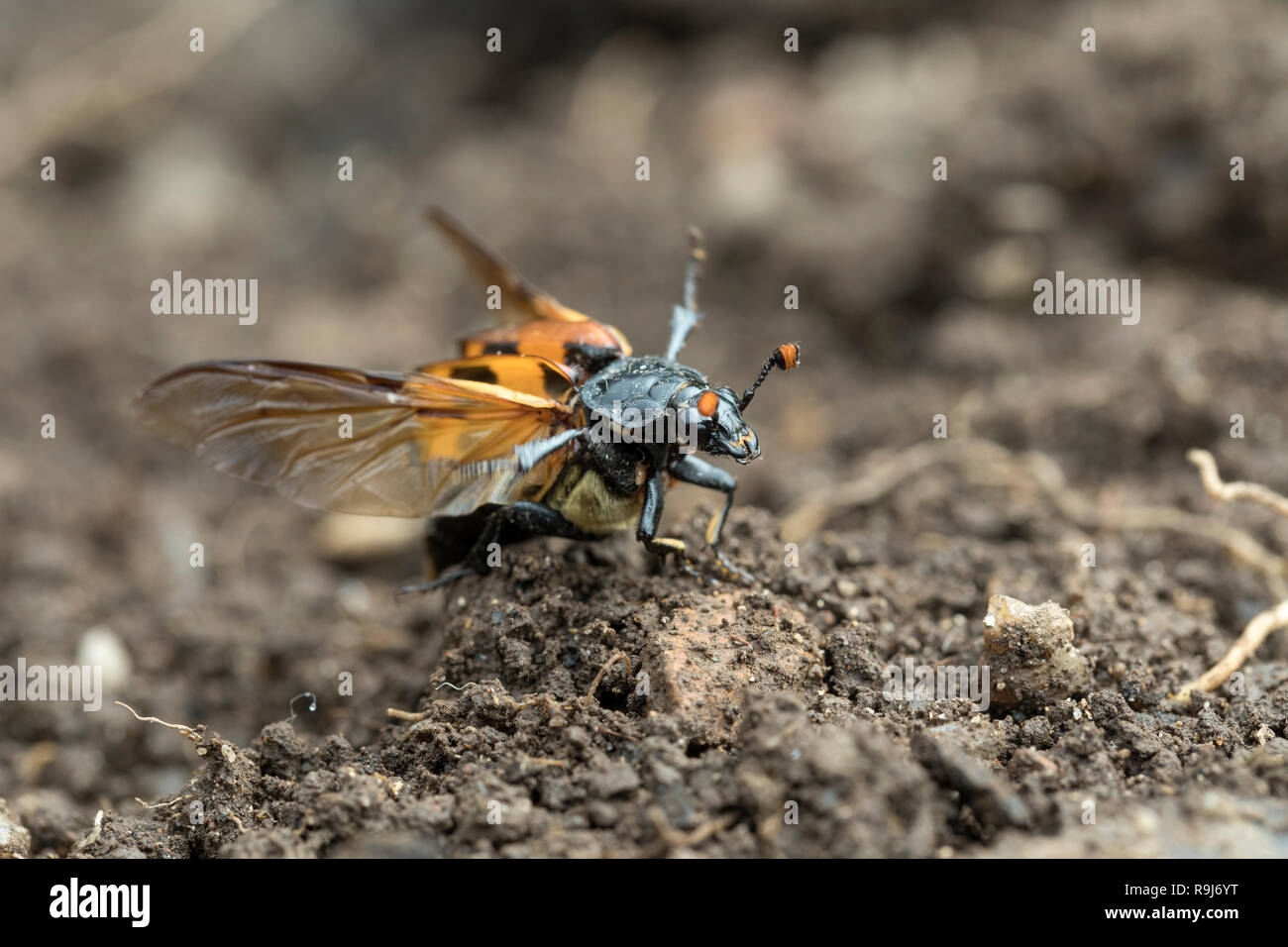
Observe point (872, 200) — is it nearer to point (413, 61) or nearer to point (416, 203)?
point (416, 203)

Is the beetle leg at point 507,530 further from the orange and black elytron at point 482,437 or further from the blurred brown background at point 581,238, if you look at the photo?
the blurred brown background at point 581,238

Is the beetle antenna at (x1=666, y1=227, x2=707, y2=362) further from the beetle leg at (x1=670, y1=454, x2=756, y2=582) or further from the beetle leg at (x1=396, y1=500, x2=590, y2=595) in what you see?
the beetle leg at (x1=396, y1=500, x2=590, y2=595)

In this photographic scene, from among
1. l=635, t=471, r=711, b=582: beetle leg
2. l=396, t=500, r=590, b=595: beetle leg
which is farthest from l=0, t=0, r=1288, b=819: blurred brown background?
l=635, t=471, r=711, b=582: beetle leg

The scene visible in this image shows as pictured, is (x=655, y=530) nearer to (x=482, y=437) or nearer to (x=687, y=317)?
(x=482, y=437)

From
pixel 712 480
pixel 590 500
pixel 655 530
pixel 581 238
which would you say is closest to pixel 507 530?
pixel 590 500

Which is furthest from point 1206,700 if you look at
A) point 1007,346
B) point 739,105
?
point 739,105
